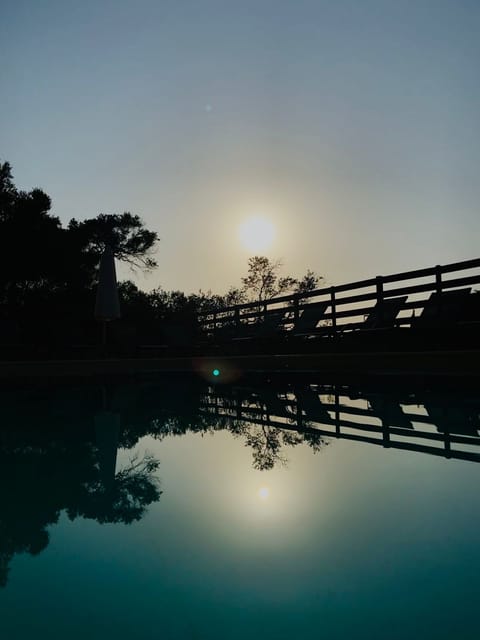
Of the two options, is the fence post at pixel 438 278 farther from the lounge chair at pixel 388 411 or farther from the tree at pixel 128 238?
the tree at pixel 128 238

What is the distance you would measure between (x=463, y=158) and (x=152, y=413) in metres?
10.2

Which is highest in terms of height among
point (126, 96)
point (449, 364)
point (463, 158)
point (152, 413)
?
point (126, 96)

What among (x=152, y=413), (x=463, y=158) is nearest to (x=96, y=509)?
(x=152, y=413)

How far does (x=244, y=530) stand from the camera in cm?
219

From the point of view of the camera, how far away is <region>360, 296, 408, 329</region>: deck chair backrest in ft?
29.6

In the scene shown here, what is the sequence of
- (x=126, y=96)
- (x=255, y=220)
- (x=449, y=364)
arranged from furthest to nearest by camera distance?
(x=255, y=220), (x=126, y=96), (x=449, y=364)

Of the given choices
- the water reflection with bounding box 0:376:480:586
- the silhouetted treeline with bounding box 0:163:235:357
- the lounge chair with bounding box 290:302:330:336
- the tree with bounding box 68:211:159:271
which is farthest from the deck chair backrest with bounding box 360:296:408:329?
the tree with bounding box 68:211:159:271

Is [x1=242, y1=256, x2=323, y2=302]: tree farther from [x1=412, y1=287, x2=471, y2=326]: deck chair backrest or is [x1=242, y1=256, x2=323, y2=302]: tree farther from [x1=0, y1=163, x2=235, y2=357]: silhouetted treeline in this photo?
[x1=412, y1=287, x2=471, y2=326]: deck chair backrest

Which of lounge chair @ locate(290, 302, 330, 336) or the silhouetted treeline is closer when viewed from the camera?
lounge chair @ locate(290, 302, 330, 336)

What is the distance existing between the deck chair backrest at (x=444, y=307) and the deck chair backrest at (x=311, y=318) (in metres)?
2.71

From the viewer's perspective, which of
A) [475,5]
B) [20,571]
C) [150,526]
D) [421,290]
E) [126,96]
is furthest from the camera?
[126,96]

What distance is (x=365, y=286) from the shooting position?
9.95m

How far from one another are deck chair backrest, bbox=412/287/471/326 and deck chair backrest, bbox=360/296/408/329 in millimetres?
576

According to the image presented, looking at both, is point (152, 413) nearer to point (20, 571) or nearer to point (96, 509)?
point (96, 509)
